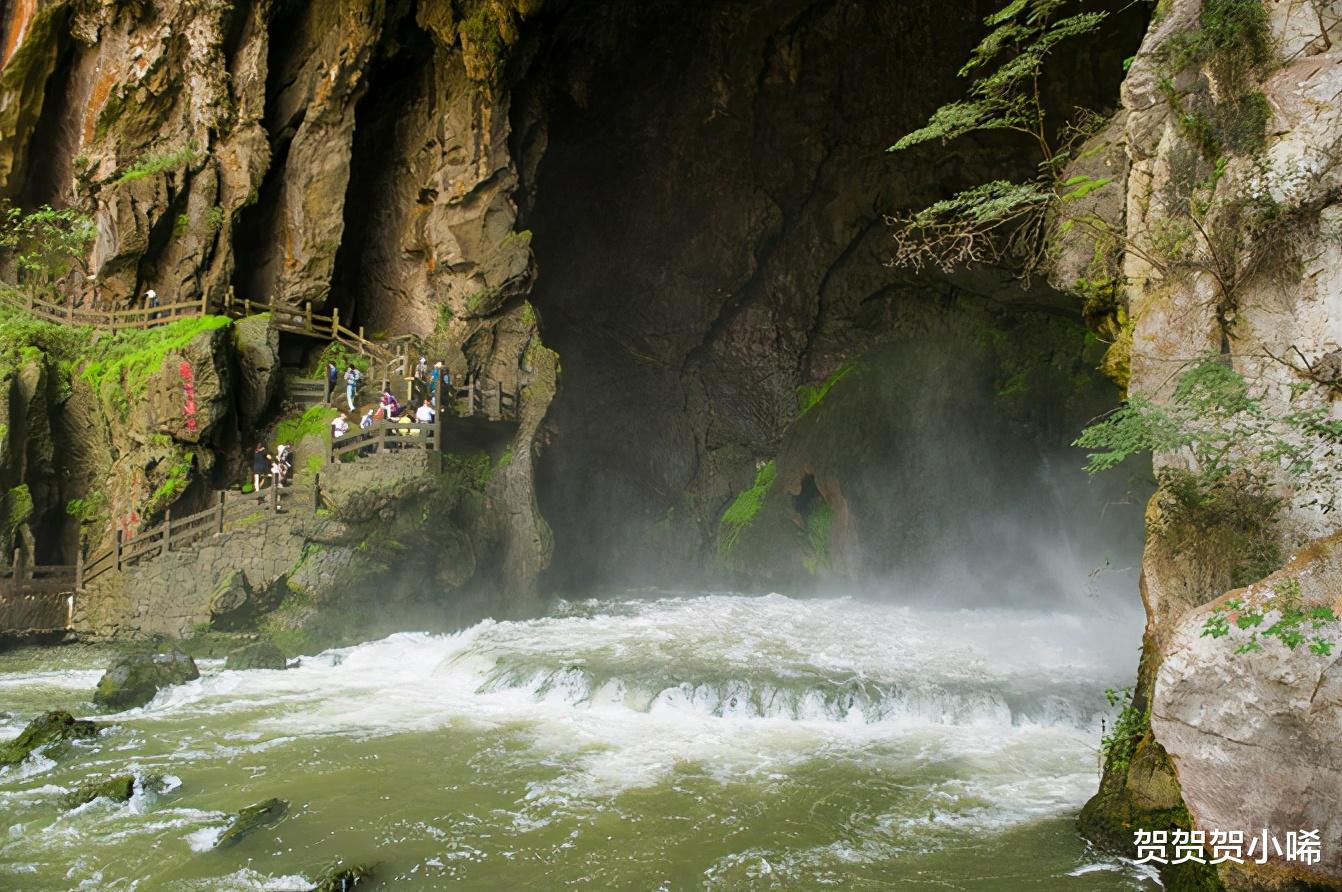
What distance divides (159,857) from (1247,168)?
37.2 ft

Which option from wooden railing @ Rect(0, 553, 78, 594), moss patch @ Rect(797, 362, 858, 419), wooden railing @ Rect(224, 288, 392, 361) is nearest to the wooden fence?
wooden railing @ Rect(0, 553, 78, 594)

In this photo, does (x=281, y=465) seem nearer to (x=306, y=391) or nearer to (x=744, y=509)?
(x=306, y=391)

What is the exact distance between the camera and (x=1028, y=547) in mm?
20328

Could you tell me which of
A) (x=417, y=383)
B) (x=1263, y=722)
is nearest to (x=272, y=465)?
(x=417, y=383)

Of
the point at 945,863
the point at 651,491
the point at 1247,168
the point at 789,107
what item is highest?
the point at 789,107

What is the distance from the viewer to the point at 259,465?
18.2 m

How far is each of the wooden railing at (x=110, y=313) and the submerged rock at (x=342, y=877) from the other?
51.4ft

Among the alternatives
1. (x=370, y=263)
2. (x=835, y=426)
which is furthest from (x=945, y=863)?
(x=370, y=263)

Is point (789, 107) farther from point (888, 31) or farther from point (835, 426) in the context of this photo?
point (835, 426)

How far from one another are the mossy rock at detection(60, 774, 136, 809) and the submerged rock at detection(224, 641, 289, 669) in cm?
593

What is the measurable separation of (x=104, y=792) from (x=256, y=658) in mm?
6307

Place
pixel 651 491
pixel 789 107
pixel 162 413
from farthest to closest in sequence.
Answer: pixel 651 491
pixel 789 107
pixel 162 413

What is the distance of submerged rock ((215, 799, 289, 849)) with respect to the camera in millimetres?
7914

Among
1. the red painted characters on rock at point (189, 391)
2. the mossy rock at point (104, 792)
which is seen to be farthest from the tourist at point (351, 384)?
the mossy rock at point (104, 792)
